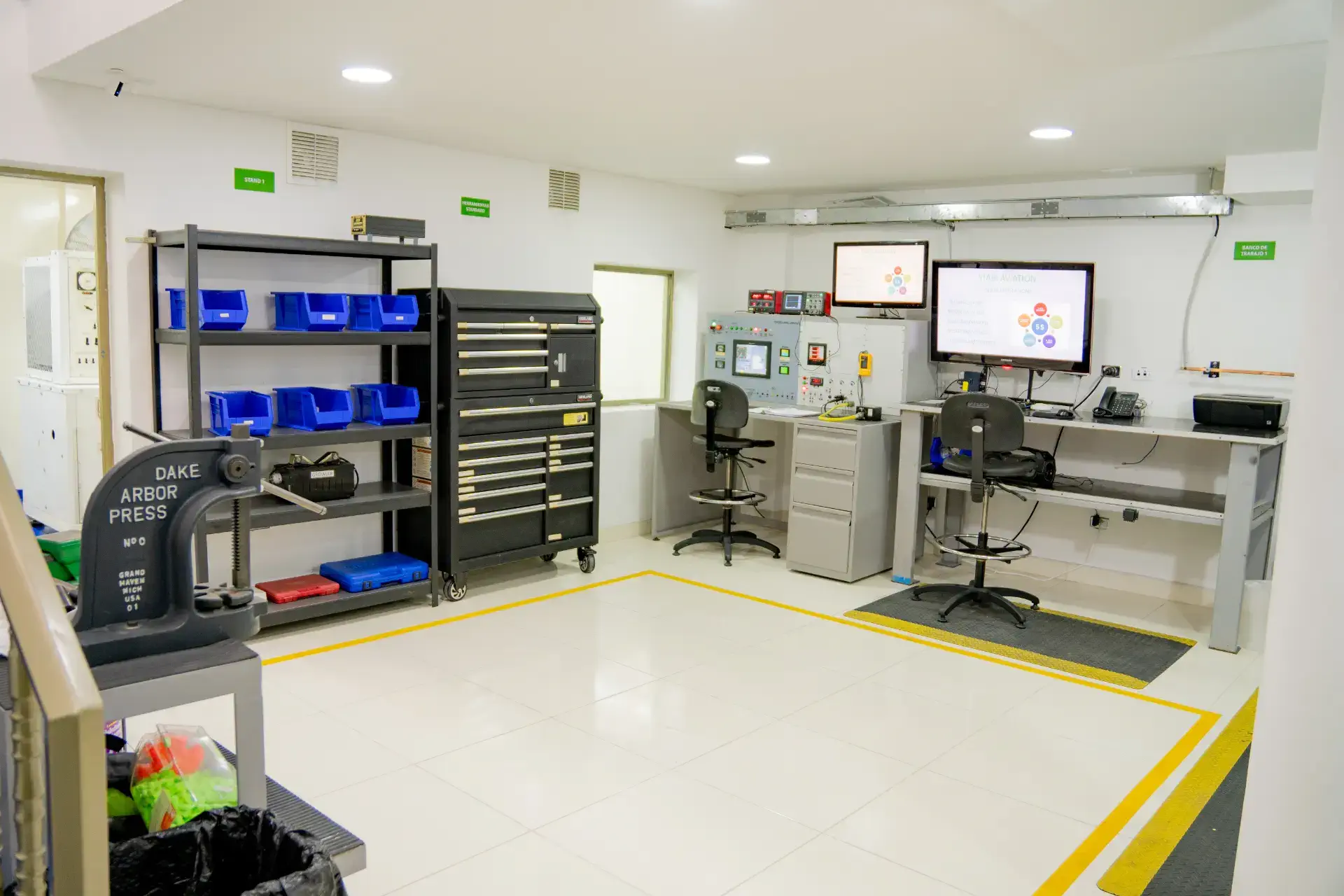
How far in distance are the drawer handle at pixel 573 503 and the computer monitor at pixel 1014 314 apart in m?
2.32

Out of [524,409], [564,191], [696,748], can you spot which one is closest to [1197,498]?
[696,748]

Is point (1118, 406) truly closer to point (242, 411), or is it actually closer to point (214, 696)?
point (242, 411)

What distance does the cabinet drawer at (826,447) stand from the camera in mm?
5617

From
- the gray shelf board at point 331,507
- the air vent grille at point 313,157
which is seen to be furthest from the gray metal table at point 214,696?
the air vent grille at point 313,157

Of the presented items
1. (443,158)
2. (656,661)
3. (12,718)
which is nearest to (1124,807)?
(656,661)

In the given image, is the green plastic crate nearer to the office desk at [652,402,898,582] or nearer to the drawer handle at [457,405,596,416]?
the drawer handle at [457,405,596,416]

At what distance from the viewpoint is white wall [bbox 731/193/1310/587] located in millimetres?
5219

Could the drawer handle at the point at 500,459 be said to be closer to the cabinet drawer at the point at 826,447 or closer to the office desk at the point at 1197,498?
the cabinet drawer at the point at 826,447

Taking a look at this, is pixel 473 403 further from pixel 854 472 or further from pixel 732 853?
pixel 732 853

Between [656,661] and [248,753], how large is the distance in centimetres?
261

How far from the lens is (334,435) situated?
4.61 meters

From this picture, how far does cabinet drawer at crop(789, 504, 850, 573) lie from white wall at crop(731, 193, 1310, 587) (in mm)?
1269

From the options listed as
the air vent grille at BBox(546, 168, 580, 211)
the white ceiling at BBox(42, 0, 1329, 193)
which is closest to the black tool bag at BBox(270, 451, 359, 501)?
the white ceiling at BBox(42, 0, 1329, 193)

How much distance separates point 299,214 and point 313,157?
0.96ft
